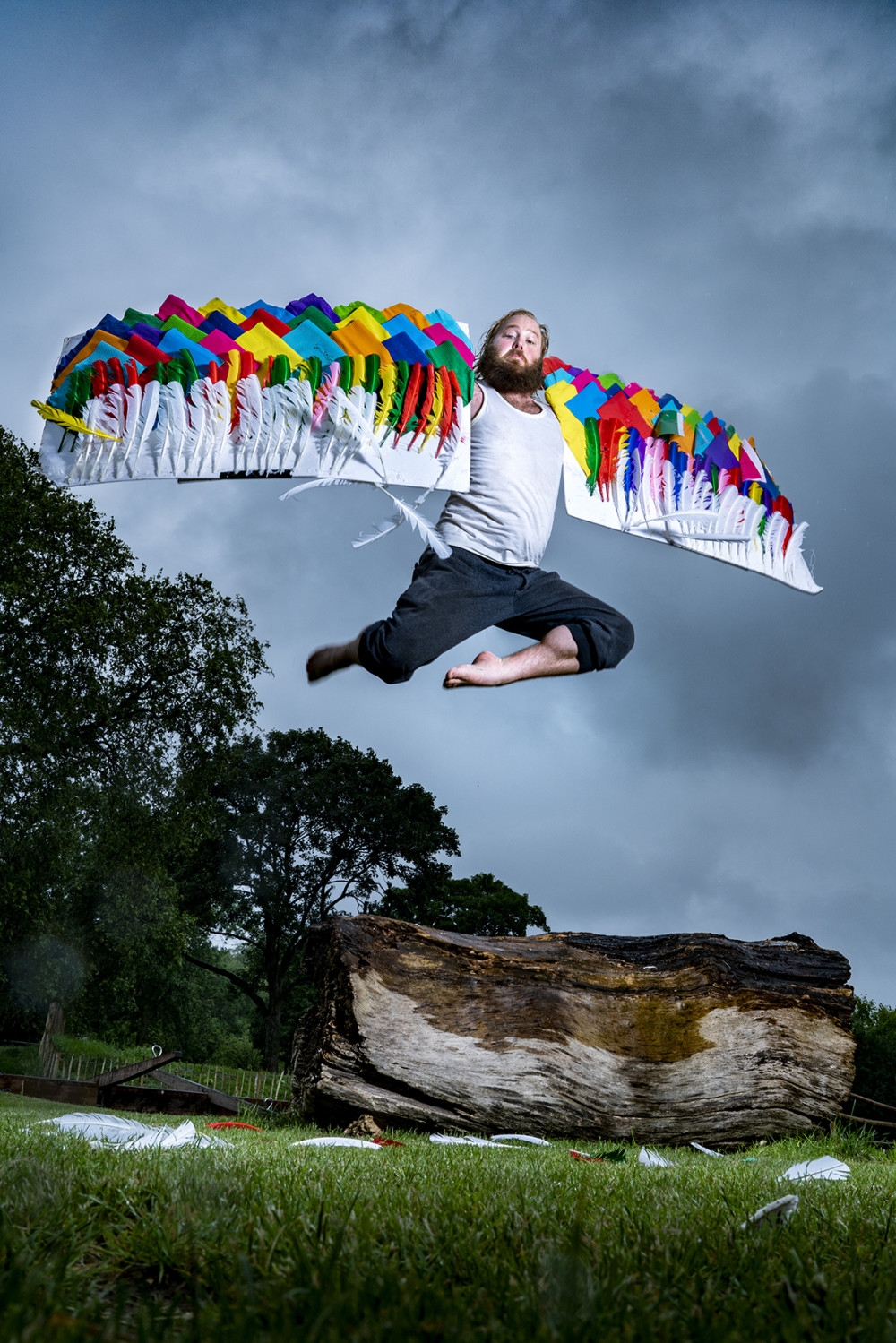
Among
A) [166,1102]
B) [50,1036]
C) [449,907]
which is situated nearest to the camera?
[166,1102]

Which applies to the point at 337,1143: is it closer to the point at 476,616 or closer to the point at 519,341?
the point at 476,616

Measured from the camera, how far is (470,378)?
4285mm

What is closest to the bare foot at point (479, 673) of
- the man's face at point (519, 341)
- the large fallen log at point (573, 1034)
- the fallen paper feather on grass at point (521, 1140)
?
the man's face at point (519, 341)

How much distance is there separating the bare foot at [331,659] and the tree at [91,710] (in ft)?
27.5

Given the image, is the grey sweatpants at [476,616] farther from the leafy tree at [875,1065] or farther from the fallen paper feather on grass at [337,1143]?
the leafy tree at [875,1065]

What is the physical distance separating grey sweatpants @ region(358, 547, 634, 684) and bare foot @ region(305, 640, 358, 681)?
0.27ft

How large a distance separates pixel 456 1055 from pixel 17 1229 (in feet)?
13.0

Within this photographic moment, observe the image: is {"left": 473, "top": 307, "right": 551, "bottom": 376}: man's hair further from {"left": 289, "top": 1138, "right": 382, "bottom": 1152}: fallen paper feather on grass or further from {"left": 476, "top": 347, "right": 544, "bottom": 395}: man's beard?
{"left": 289, "top": 1138, "right": 382, "bottom": 1152}: fallen paper feather on grass

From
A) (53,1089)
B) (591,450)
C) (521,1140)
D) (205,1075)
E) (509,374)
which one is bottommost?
(205,1075)

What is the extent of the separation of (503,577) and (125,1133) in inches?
108

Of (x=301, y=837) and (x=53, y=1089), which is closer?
(x=53, y=1089)

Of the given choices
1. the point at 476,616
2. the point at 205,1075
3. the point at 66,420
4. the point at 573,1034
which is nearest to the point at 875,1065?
the point at 573,1034

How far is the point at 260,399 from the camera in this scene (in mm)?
3895

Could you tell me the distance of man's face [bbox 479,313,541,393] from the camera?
15.1 ft
